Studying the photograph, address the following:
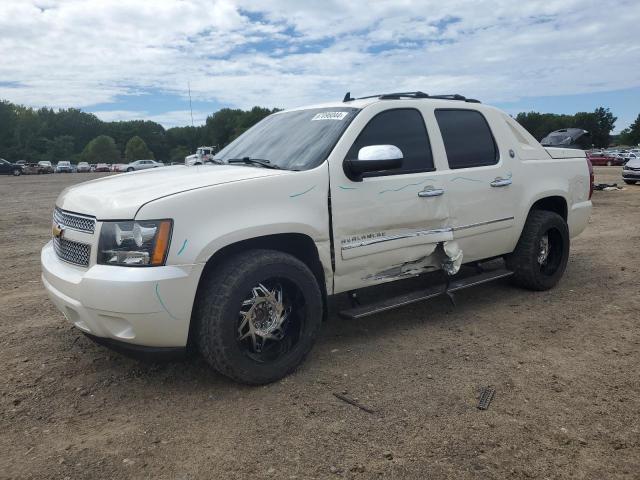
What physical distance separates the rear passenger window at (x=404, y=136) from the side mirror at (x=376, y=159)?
32 centimetres

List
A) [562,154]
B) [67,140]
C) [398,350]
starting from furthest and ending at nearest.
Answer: [67,140] < [562,154] < [398,350]

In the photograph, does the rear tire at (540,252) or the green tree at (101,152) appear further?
the green tree at (101,152)

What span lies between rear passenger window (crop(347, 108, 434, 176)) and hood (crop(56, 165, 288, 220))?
87cm

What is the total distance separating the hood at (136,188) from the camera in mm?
3064

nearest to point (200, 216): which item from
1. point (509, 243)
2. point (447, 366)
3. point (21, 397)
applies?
point (21, 397)

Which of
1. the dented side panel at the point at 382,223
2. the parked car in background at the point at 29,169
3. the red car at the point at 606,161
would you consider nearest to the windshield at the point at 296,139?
the dented side panel at the point at 382,223

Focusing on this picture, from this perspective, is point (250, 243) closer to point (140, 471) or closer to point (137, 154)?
point (140, 471)

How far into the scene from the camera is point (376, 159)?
3.58m

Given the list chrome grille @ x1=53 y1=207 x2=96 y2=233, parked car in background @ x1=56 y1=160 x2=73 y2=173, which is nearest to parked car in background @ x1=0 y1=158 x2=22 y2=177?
parked car in background @ x1=56 y1=160 x2=73 y2=173

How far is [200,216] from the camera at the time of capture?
10.2 feet

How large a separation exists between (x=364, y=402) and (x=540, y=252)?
10.1ft

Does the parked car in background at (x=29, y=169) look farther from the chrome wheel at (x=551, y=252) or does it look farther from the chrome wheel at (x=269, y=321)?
the chrome wheel at (x=269, y=321)

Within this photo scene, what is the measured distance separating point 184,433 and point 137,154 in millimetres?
111435

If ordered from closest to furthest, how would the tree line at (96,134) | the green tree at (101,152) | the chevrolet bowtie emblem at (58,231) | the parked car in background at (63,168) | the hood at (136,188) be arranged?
the hood at (136,188) → the chevrolet bowtie emblem at (58,231) → the parked car in background at (63,168) → the tree line at (96,134) → the green tree at (101,152)
